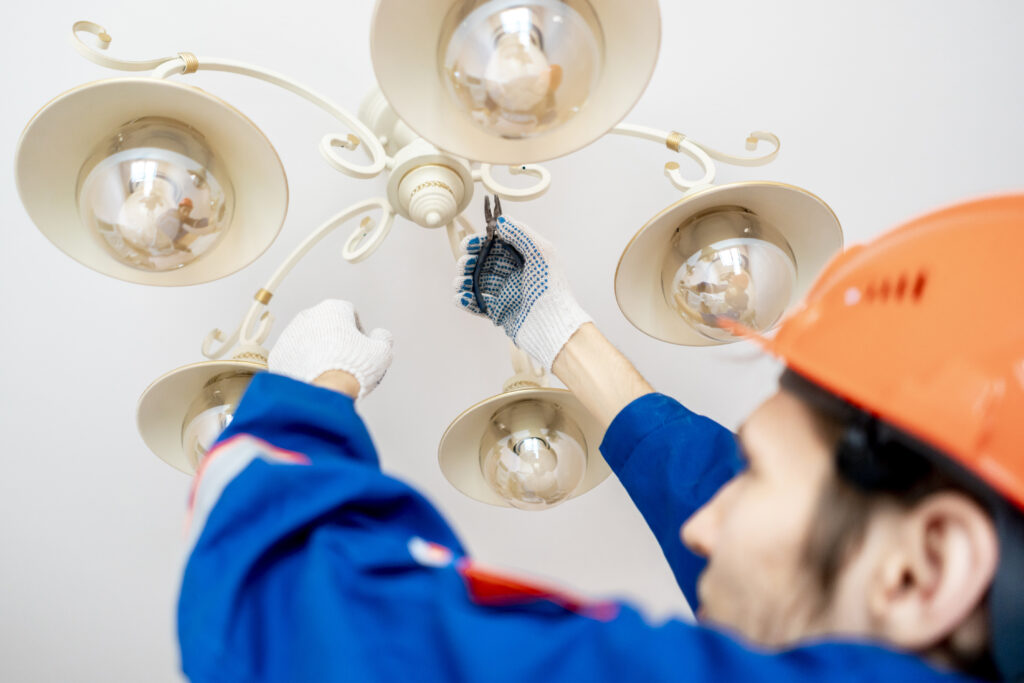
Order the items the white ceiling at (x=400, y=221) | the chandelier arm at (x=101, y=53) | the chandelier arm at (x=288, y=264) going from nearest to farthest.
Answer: the chandelier arm at (x=101, y=53)
the chandelier arm at (x=288, y=264)
the white ceiling at (x=400, y=221)

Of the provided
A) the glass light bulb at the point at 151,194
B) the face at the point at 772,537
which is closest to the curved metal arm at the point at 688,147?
the face at the point at 772,537

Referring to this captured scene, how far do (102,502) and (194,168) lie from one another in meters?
1.11

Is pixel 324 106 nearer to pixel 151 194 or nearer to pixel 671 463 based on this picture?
pixel 151 194

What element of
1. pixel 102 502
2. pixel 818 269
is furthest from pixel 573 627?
pixel 102 502

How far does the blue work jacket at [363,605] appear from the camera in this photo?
552 millimetres

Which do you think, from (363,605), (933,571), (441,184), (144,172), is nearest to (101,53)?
(144,172)

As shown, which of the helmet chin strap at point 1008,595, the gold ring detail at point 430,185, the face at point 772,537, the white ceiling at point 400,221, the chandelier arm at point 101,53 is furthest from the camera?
the white ceiling at point 400,221

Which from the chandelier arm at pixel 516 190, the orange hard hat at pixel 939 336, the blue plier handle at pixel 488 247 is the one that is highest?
the chandelier arm at pixel 516 190

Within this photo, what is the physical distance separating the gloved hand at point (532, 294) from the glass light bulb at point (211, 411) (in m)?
0.40

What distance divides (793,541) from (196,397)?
3.10ft

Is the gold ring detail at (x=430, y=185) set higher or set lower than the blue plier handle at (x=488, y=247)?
higher

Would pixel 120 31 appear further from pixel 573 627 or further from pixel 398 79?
pixel 573 627

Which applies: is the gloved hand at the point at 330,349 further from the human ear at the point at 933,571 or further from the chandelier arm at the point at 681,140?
the human ear at the point at 933,571

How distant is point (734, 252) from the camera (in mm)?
1021
